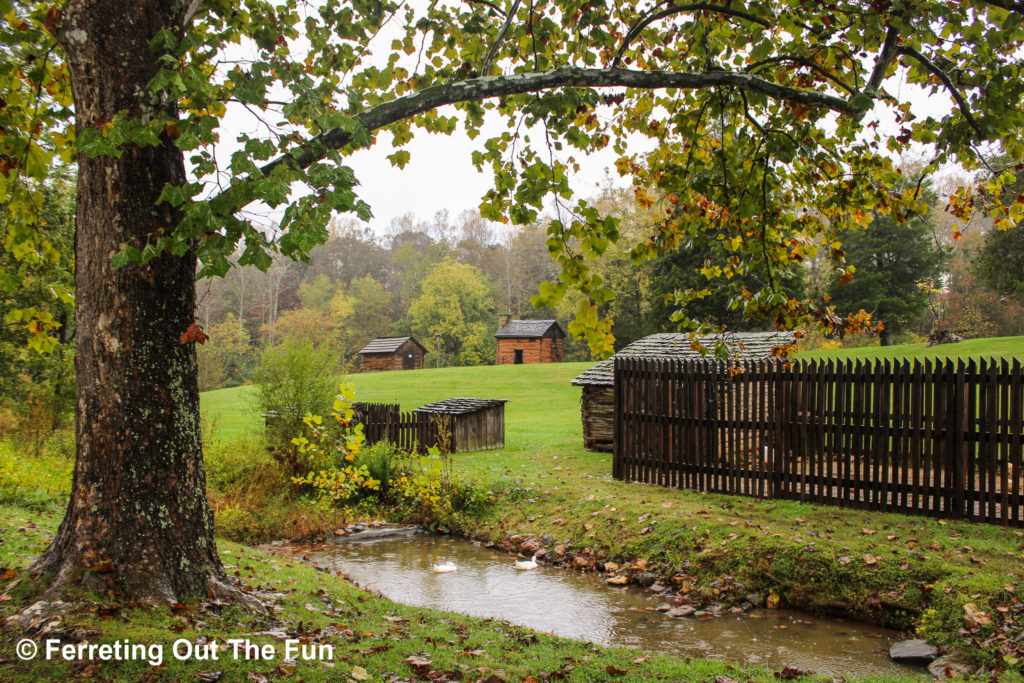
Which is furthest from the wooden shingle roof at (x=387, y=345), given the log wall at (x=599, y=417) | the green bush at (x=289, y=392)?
the green bush at (x=289, y=392)

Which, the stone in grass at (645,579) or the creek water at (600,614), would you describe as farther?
the stone in grass at (645,579)

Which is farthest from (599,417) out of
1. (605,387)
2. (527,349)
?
(527,349)

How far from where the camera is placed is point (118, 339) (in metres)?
4.03

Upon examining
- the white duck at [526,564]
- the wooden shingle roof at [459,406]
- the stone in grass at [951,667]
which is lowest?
the white duck at [526,564]

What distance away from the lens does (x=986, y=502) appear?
813 cm

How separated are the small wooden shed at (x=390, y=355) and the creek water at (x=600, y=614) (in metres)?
46.2

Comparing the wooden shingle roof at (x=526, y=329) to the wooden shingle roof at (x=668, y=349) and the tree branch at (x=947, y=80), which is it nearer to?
the wooden shingle roof at (x=668, y=349)

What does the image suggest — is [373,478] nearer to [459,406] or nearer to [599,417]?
[459,406]

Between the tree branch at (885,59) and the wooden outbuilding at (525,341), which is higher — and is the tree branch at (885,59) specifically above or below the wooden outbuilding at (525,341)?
above

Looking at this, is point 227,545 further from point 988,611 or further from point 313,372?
point 988,611

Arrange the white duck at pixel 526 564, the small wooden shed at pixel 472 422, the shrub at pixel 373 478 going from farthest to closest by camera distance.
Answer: the small wooden shed at pixel 472 422 → the shrub at pixel 373 478 → the white duck at pixel 526 564

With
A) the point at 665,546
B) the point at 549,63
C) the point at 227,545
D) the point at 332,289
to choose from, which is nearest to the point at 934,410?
the point at 665,546

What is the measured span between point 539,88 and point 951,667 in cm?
580

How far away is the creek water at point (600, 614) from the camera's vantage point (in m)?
5.67
